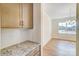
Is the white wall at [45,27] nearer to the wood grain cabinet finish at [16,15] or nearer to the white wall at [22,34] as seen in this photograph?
the white wall at [22,34]

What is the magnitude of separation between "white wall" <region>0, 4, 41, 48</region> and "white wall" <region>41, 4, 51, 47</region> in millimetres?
51

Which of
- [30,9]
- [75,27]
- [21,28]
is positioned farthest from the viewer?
[21,28]

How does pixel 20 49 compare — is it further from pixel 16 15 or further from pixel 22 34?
pixel 16 15

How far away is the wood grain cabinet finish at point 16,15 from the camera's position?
1835mm

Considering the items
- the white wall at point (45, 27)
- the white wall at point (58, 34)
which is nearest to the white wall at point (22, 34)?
the white wall at point (45, 27)

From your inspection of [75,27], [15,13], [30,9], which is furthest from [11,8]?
[75,27]

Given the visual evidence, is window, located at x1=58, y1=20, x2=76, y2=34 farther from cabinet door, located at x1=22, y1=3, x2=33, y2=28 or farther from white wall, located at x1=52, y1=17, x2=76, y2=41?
cabinet door, located at x1=22, y1=3, x2=33, y2=28

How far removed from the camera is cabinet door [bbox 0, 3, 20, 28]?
1848 millimetres

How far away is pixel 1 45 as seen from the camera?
74.5 inches

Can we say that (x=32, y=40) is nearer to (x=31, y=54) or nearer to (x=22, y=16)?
(x=31, y=54)

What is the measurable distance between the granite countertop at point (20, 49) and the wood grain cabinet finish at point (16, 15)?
264 mm

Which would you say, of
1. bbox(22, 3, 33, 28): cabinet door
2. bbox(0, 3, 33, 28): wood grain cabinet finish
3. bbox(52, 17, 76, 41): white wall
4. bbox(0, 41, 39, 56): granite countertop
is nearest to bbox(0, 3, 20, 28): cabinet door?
bbox(0, 3, 33, 28): wood grain cabinet finish

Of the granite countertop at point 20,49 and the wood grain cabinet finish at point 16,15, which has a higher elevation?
the wood grain cabinet finish at point 16,15

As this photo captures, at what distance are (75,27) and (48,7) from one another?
42 cm
